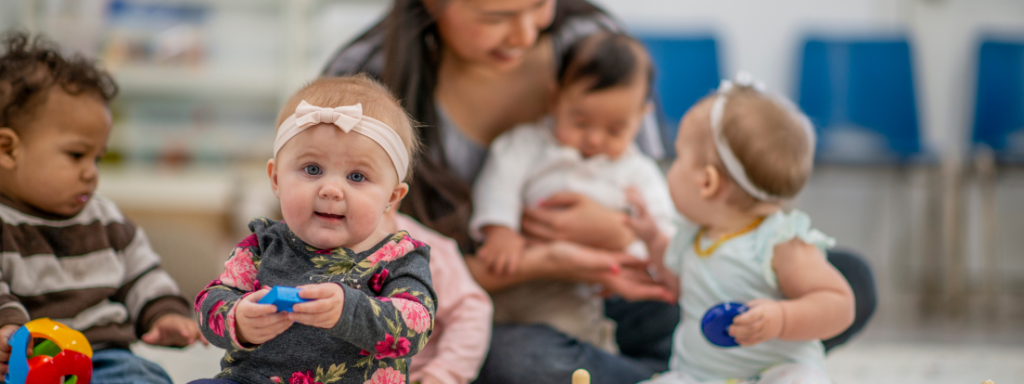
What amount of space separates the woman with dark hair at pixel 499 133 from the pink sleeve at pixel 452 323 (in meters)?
0.07

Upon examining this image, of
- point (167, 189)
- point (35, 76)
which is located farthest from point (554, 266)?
point (167, 189)

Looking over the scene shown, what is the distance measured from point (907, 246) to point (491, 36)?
→ 2.67 m

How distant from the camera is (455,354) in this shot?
0.97m

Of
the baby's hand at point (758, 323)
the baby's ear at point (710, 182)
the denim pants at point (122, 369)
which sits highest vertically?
the baby's ear at point (710, 182)

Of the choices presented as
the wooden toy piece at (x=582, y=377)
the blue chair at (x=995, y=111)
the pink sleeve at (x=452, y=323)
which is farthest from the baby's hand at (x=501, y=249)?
the blue chair at (x=995, y=111)

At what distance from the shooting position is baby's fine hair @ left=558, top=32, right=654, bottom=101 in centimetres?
123

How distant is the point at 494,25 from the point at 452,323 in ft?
1.52

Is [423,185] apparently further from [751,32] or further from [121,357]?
[751,32]

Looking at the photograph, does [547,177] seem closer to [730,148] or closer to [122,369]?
[730,148]

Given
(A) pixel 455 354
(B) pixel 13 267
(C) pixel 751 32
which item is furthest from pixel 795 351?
(C) pixel 751 32

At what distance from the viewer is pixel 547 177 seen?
132 centimetres

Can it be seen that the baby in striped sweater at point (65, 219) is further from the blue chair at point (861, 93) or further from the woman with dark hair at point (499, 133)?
the blue chair at point (861, 93)

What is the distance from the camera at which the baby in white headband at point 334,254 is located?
68cm

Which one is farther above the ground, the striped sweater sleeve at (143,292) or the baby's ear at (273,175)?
the baby's ear at (273,175)
